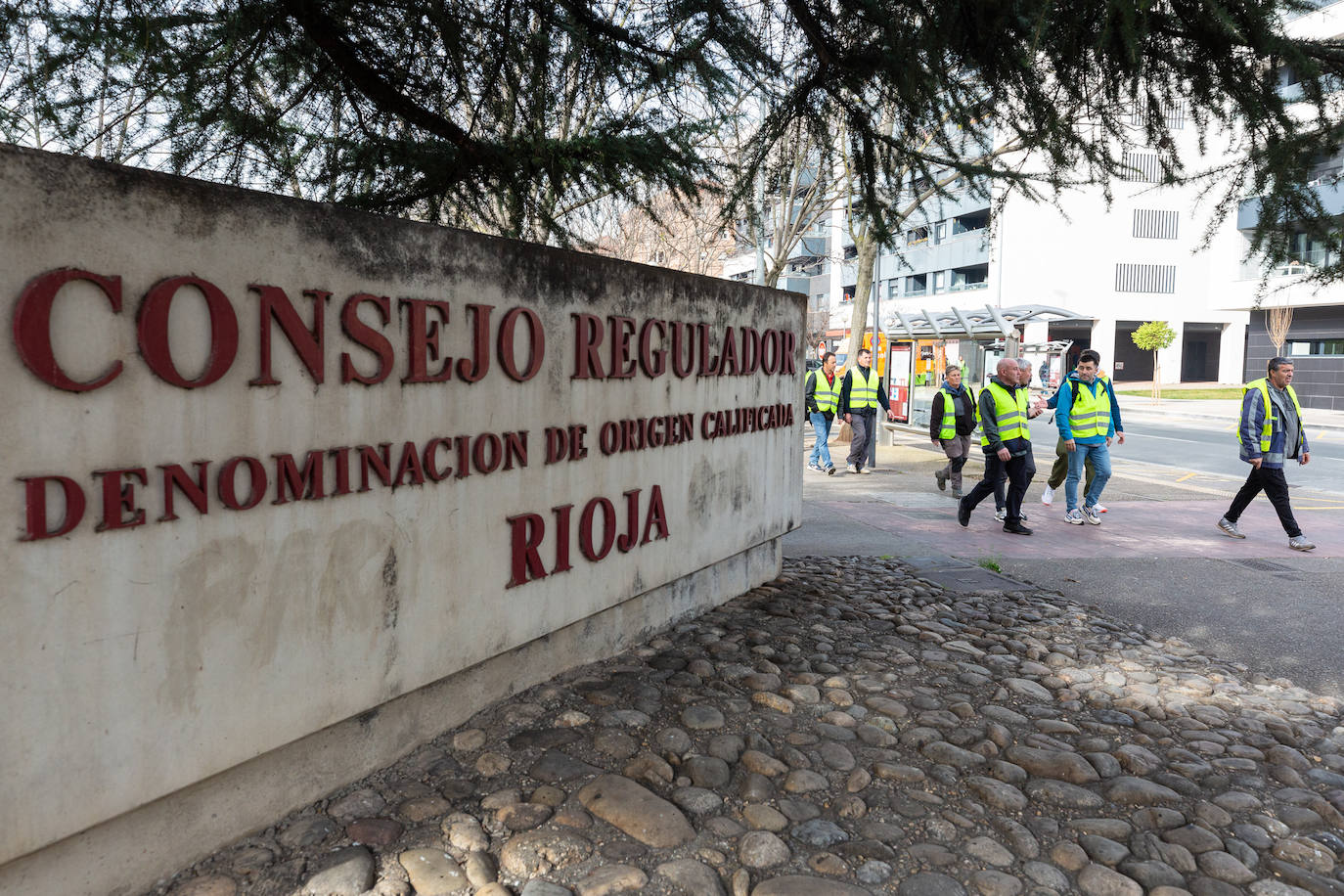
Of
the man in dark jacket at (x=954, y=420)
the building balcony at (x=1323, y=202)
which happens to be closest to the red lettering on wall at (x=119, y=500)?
Result: the building balcony at (x=1323, y=202)

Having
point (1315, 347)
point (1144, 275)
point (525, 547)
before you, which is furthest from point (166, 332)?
point (1144, 275)

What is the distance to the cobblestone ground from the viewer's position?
9.34 feet

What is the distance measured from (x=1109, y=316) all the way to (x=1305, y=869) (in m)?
48.0

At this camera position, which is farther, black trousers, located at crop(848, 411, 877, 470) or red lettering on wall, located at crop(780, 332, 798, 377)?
black trousers, located at crop(848, 411, 877, 470)

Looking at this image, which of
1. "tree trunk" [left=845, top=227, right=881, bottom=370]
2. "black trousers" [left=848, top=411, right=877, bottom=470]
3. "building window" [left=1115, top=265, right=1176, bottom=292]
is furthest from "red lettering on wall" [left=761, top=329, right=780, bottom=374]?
"building window" [left=1115, top=265, right=1176, bottom=292]

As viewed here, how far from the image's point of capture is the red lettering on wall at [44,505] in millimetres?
2336

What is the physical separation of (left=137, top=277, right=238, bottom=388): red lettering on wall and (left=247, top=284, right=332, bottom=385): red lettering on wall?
0.10 meters

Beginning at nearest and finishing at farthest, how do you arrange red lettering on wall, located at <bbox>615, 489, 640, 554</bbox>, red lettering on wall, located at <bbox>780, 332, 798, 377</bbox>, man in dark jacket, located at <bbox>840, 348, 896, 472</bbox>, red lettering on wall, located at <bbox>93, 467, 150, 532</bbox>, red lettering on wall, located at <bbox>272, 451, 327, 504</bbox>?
red lettering on wall, located at <bbox>93, 467, 150, 532</bbox> → red lettering on wall, located at <bbox>272, 451, 327, 504</bbox> → red lettering on wall, located at <bbox>615, 489, 640, 554</bbox> → red lettering on wall, located at <bbox>780, 332, 798, 377</bbox> → man in dark jacket, located at <bbox>840, 348, 896, 472</bbox>

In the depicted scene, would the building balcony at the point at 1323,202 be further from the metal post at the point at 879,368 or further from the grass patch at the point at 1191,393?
the grass patch at the point at 1191,393

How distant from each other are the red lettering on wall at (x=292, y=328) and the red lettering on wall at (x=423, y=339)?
355 mm

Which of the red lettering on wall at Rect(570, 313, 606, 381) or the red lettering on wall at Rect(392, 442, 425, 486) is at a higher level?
the red lettering on wall at Rect(570, 313, 606, 381)

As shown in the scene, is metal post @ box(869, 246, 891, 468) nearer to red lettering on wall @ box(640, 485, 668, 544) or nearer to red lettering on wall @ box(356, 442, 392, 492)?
red lettering on wall @ box(640, 485, 668, 544)

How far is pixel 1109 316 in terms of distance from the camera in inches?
1827

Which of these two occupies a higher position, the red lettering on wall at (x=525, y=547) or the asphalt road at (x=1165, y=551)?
the red lettering on wall at (x=525, y=547)
